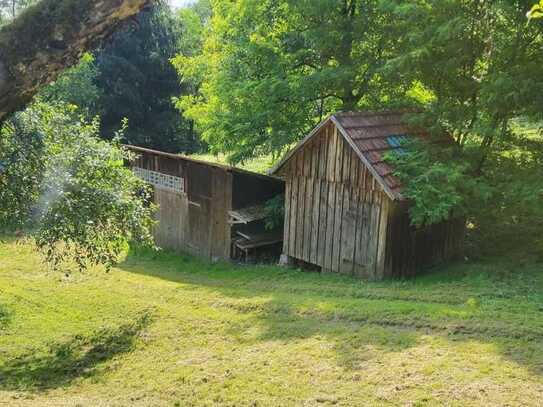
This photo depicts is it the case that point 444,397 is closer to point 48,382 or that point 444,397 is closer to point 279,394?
point 279,394

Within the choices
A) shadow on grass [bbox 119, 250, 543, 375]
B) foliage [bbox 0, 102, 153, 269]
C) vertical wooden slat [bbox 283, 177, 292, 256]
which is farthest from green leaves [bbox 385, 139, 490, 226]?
foliage [bbox 0, 102, 153, 269]

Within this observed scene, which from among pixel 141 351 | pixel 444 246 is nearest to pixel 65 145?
pixel 141 351

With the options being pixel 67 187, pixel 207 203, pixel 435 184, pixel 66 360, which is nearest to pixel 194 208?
pixel 207 203

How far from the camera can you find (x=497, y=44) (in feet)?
41.9

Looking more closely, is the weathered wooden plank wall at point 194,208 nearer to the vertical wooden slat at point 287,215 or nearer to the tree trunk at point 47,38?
the vertical wooden slat at point 287,215

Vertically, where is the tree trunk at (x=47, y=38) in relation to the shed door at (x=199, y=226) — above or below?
above

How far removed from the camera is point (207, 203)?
687 inches

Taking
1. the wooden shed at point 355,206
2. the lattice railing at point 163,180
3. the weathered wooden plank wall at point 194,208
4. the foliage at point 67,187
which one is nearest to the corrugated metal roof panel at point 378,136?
the wooden shed at point 355,206

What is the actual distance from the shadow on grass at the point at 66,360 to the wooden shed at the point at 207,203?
7039 millimetres

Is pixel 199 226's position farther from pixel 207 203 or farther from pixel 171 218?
pixel 171 218

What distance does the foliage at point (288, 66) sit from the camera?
15656 millimetres

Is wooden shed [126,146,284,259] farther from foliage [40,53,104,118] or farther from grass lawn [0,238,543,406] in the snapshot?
foliage [40,53,104,118]

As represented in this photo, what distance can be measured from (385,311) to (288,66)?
9249mm

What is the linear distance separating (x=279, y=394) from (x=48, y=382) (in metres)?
3.55
